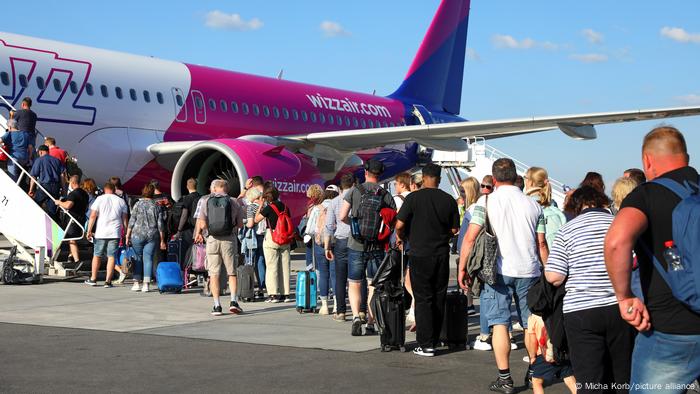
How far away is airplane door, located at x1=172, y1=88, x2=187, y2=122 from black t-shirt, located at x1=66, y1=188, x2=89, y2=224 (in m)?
4.44

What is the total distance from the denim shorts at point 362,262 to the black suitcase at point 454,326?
0.94 metres

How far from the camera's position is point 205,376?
6.37 meters

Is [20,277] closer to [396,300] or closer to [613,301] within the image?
[396,300]

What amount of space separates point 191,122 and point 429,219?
35.5 feet

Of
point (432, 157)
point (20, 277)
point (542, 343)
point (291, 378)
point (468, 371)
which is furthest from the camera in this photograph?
point (432, 157)

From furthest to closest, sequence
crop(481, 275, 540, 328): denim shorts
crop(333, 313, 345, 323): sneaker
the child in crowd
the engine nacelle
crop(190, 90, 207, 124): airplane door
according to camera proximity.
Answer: crop(190, 90, 207, 124): airplane door, the engine nacelle, crop(333, 313, 345, 323): sneaker, crop(481, 275, 540, 328): denim shorts, the child in crowd

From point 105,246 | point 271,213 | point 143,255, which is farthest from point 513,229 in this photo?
point 105,246

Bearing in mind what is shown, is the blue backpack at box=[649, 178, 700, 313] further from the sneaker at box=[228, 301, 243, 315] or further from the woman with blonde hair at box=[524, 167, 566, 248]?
the sneaker at box=[228, 301, 243, 315]

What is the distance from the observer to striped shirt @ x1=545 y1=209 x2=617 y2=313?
4770mm

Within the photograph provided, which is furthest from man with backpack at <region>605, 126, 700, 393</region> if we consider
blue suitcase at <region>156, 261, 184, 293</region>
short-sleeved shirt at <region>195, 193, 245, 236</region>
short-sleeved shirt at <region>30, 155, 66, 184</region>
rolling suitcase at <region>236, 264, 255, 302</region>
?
short-sleeved shirt at <region>30, 155, 66, 184</region>

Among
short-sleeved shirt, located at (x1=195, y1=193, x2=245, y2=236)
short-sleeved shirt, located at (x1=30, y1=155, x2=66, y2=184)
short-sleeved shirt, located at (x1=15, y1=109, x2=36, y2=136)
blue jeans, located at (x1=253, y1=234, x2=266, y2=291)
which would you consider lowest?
blue jeans, located at (x1=253, y1=234, x2=266, y2=291)

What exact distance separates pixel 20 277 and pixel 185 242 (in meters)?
2.22

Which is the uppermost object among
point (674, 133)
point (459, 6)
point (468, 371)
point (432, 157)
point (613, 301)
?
point (459, 6)

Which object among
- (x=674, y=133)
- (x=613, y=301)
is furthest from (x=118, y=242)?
(x=674, y=133)
